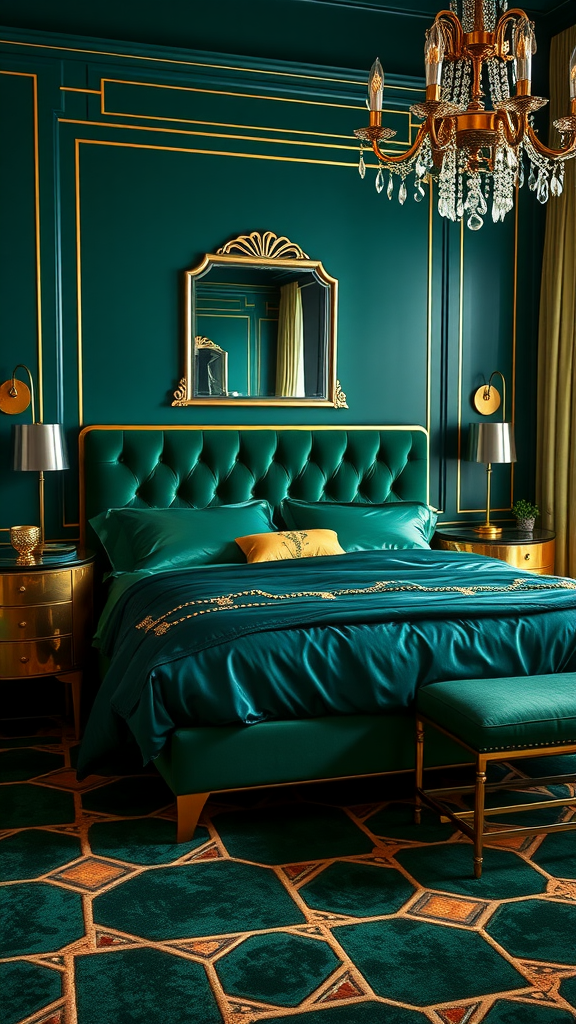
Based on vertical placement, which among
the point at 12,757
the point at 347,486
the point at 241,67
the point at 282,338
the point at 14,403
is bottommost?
the point at 12,757

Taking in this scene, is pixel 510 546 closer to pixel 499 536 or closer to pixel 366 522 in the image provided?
pixel 499 536

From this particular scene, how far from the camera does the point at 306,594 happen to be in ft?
12.0

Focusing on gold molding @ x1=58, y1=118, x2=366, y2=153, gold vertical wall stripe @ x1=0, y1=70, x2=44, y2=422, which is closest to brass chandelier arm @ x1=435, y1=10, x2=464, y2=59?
gold molding @ x1=58, y1=118, x2=366, y2=153

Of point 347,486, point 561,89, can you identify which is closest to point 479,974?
point 347,486

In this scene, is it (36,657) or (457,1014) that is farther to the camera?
(36,657)

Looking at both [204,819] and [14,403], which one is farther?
[14,403]

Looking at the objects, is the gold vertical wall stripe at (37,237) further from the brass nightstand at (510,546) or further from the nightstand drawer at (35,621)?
the brass nightstand at (510,546)

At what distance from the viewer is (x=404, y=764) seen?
3.39 meters

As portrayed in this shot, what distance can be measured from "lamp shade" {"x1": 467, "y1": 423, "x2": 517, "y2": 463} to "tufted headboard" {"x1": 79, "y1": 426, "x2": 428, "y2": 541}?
0.30 metres

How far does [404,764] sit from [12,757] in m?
1.67

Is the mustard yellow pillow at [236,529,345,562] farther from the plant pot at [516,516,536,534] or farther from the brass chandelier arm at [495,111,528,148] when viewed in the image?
the brass chandelier arm at [495,111,528,148]

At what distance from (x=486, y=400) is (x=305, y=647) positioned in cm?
287

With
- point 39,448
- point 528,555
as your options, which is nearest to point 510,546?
point 528,555

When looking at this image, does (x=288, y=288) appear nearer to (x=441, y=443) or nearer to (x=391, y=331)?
(x=391, y=331)
